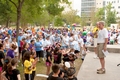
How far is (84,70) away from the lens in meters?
8.66

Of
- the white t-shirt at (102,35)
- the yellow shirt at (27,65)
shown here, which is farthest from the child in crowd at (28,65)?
the white t-shirt at (102,35)

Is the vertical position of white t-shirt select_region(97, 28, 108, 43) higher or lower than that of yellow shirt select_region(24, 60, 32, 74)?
higher

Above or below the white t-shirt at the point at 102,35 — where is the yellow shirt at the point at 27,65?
below

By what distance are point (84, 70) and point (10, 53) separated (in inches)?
118

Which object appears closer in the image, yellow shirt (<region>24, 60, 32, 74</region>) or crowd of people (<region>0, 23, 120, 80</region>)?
crowd of people (<region>0, 23, 120, 80</region>)

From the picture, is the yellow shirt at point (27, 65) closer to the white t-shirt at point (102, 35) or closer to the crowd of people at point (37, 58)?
the crowd of people at point (37, 58)

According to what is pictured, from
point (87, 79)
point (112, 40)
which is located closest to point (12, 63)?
point (87, 79)

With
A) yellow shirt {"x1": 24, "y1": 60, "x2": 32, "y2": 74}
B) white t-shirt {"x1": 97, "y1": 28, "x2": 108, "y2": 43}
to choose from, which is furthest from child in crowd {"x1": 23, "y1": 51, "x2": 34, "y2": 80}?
white t-shirt {"x1": 97, "y1": 28, "x2": 108, "y2": 43}

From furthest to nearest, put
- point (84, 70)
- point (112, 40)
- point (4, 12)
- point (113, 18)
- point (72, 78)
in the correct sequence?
1. point (113, 18)
2. point (4, 12)
3. point (112, 40)
4. point (84, 70)
5. point (72, 78)

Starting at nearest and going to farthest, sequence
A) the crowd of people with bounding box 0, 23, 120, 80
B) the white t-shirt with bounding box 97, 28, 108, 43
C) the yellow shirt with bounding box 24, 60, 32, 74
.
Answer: the crowd of people with bounding box 0, 23, 120, 80 < the yellow shirt with bounding box 24, 60, 32, 74 < the white t-shirt with bounding box 97, 28, 108, 43

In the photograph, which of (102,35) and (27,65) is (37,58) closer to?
(27,65)

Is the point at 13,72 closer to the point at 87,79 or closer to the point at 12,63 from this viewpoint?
the point at 12,63

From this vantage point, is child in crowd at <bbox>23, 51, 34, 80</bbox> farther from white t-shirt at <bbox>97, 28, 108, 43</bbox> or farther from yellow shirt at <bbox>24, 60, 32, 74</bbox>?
white t-shirt at <bbox>97, 28, 108, 43</bbox>

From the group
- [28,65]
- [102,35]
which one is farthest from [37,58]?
[102,35]
